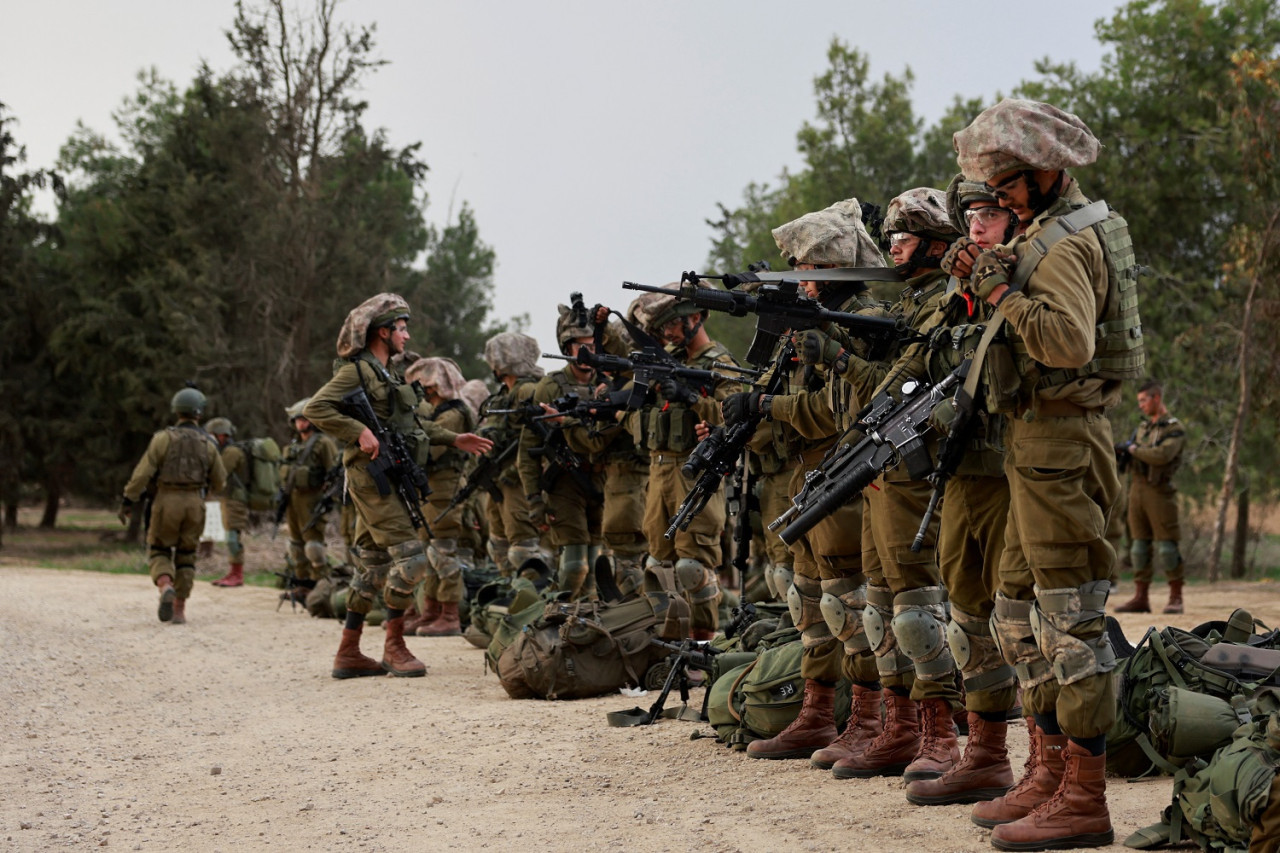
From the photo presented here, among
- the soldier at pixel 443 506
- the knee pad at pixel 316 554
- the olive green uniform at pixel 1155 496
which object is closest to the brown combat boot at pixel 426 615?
the soldier at pixel 443 506

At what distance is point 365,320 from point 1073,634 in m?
6.44

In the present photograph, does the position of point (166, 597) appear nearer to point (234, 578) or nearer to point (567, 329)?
point (234, 578)

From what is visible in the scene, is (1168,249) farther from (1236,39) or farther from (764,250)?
(764,250)

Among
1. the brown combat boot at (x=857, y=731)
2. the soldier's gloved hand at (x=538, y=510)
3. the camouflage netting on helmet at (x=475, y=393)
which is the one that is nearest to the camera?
the brown combat boot at (x=857, y=731)

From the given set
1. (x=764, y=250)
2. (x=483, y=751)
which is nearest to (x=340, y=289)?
(x=764, y=250)

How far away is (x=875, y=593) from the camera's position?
5.59 m

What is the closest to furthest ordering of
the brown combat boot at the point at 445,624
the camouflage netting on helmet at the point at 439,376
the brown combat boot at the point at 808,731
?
the brown combat boot at the point at 808,731 < the brown combat boot at the point at 445,624 < the camouflage netting on helmet at the point at 439,376

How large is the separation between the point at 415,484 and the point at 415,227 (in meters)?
28.7

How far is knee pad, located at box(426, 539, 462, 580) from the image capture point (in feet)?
38.0

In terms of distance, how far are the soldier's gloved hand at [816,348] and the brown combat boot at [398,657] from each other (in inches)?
199

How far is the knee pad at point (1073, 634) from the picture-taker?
4.24 meters

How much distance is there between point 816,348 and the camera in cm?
543

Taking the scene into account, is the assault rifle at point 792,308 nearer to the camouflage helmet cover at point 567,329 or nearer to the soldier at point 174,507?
the camouflage helmet cover at point 567,329

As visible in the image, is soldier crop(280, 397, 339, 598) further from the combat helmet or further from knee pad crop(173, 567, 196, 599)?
knee pad crop(173, 567, 196, 599)
